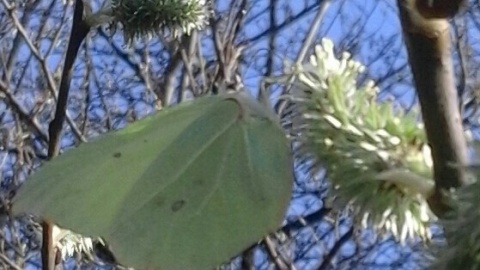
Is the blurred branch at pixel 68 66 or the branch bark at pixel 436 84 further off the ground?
the branch bark at pixel 436 84

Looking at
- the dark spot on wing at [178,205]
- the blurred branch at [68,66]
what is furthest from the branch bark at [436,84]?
the blurred branch at [68,66]

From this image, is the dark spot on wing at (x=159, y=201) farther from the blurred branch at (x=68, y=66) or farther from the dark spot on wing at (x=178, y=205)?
A: the blurred branch at (x=68, y=66)

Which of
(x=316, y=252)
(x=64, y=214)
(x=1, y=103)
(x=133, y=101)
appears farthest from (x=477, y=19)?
(x=64, y=214)

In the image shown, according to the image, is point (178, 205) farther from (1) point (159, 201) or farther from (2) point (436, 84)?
(2) point (436, 84)

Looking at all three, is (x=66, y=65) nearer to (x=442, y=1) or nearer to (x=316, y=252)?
(x=442, y=1)

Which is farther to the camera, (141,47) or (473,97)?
(141,47)

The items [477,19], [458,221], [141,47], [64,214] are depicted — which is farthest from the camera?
[477,19]
